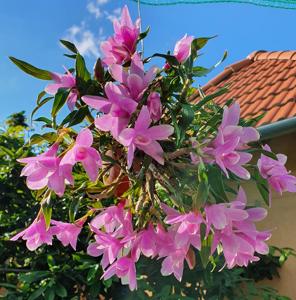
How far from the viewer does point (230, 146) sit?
1.08 meters

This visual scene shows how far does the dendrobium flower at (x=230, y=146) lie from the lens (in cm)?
108

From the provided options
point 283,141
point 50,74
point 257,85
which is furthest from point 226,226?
point 257,85

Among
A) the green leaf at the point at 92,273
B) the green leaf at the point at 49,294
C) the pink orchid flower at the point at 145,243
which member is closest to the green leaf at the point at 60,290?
Result: the green leaf at the point at 49,294

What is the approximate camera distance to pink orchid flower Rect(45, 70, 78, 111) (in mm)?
1238

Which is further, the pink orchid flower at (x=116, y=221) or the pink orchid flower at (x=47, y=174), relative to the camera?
the pink orchid flower at (x=116, y=221)

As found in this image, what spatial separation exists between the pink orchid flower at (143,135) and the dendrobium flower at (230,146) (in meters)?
0.11

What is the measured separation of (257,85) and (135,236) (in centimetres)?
422

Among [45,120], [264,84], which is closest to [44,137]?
[45,120]

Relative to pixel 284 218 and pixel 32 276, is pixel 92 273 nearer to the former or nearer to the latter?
pixel 32 276

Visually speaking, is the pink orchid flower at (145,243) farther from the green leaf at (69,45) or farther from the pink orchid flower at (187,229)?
the green leaf at (69,45)

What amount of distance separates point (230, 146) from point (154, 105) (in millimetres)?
214

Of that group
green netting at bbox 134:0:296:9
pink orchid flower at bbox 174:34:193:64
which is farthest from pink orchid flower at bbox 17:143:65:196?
green netting at bbox 134:0:296:9

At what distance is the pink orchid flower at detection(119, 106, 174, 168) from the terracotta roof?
1924 millimetres

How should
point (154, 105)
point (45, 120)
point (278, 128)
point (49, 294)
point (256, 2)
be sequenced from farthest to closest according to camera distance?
point (256, 2)
point (278, 128)
point (49, 294)
point (45, 120)
point (154, 105)
